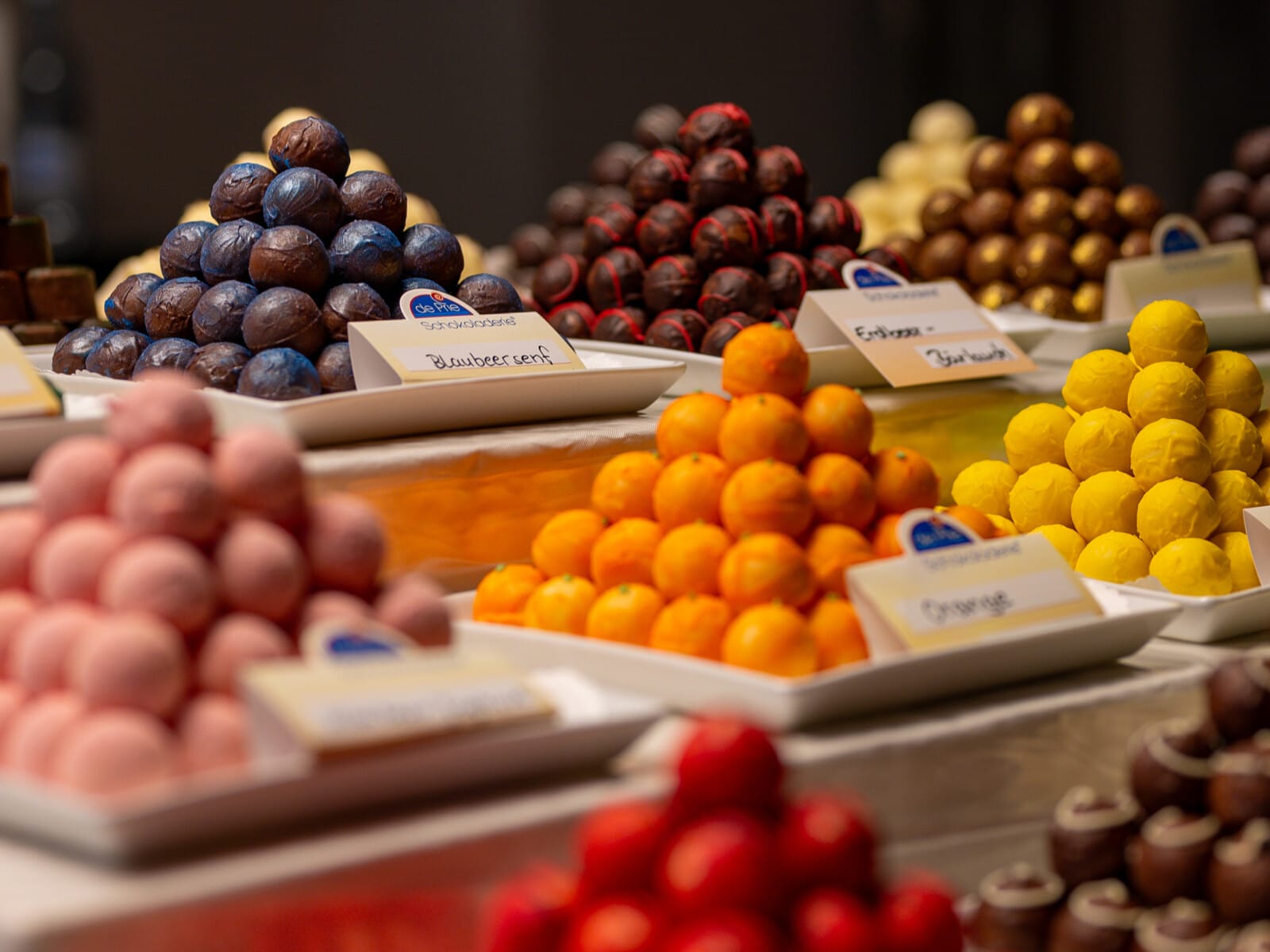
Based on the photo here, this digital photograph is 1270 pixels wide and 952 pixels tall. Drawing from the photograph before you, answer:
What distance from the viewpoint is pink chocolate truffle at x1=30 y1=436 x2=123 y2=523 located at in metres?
1.02

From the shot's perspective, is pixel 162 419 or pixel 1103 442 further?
pixel 1103 442

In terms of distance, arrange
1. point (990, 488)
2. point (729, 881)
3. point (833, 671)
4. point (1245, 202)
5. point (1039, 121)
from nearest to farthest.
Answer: point (729, 881), point (833, 671), point (990, 488), point (1039, 121), point (1245, 202)

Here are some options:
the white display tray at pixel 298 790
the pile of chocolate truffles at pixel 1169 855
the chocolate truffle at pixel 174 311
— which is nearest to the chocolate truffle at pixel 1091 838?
the pile of chocolate truffles at pixel 1169 855

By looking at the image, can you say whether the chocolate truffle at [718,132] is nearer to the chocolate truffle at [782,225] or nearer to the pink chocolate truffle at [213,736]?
the chocolate truffle at [782,225]

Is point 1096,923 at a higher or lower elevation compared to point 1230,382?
lower

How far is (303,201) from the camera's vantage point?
5.77ft

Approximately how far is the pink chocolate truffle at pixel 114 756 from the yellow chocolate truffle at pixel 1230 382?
4.11ft

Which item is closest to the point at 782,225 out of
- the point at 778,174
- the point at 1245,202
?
the point at 778,174

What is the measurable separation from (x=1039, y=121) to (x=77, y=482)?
211cm

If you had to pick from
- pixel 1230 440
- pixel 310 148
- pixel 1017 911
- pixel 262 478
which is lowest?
pixel 1017 911

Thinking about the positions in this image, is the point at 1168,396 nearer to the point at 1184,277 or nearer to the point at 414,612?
the point at 1184,277

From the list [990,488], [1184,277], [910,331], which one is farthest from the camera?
[1184,277]

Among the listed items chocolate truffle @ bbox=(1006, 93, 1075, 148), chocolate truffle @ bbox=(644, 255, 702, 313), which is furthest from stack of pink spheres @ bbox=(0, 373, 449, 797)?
chocolate truffle @ bbox=(1006, 93, 1075, 148)

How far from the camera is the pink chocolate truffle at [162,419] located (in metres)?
1.02
